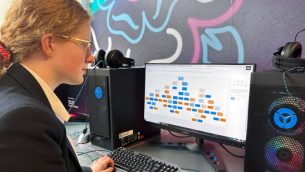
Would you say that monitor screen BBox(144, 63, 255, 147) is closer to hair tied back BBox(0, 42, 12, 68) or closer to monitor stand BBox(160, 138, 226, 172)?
monitor stand BBox(160, 138, 226, 172)

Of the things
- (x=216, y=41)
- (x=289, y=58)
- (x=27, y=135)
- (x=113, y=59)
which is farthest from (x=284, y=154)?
(x=113, y=59)

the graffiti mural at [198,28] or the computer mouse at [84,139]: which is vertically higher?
the graffiti mural at [198,28]

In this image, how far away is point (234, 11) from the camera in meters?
1.19

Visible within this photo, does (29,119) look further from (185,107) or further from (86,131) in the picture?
(86,131)

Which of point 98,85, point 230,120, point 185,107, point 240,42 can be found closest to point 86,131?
point 98,85

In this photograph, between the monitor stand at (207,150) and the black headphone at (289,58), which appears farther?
the monitor stand at (207,150)

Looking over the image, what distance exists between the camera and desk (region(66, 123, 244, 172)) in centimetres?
102

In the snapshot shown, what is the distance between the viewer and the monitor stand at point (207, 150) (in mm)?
1011

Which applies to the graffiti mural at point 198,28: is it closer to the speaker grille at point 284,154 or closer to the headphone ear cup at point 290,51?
the headphone ear cup at point 290,51

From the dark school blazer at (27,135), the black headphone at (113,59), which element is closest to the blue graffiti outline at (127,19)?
the black headphone at (113,59)

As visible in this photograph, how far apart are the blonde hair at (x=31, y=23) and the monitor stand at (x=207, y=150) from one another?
0.73m

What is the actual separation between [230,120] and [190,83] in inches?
9.2

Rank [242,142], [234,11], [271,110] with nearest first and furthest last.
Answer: [271,110] → [242,142] → [234,11]

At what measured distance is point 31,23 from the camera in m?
0.68
